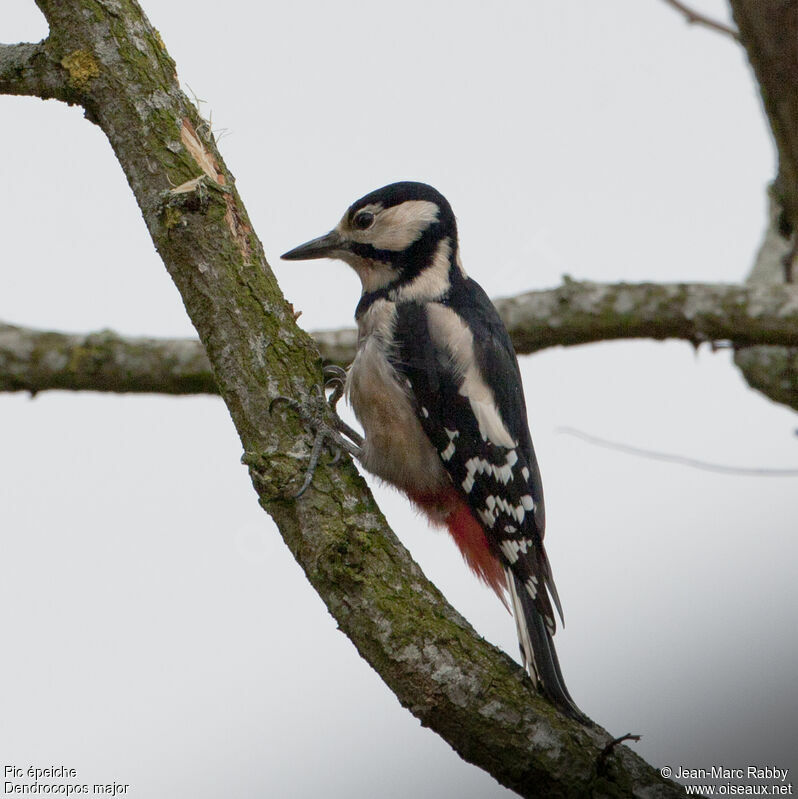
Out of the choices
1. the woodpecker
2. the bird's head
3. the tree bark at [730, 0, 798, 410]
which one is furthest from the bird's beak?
the tree bark at [730, 0, 798, 410]

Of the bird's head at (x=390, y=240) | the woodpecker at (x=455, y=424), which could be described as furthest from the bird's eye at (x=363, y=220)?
the woodpecker at (x=455, y=424)

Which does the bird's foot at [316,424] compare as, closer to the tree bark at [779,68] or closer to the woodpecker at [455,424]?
the woodpecker at [455,424]

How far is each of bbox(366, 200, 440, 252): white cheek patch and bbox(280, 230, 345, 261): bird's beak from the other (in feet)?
0.20

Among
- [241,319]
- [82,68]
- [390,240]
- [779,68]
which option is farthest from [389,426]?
[779,68]

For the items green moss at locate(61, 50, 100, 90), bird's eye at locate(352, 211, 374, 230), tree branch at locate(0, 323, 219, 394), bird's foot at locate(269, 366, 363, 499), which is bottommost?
bird's foot at locate(269, 366, 363, 499)

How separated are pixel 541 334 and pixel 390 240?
0.81m

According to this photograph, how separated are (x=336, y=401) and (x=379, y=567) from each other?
4.05ft

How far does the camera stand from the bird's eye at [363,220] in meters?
3.82

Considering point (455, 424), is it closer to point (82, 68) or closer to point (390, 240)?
point (390, 240)

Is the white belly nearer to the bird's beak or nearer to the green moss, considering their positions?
the bird's beak

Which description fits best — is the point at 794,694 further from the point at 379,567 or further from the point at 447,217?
the point at 447,217

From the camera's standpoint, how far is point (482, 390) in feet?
11.6

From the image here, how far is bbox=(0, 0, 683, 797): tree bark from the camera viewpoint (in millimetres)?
2484

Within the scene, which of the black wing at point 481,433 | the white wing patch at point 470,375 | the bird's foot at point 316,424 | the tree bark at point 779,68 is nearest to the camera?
the tree bark at point 779,68
